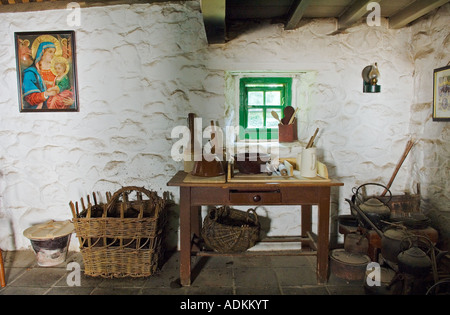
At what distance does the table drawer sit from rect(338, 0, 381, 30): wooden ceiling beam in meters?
1.68

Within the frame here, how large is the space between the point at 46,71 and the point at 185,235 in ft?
7.04

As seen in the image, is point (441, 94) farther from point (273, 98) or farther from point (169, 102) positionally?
point (169, 102)

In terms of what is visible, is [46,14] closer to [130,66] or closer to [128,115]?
[130,66]

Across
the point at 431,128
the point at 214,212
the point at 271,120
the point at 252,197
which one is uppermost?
the point at 271,120

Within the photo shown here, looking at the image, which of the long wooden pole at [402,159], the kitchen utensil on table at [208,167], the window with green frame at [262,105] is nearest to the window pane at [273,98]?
the window with green frame at [262,105]

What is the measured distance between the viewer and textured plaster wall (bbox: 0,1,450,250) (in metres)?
3.14

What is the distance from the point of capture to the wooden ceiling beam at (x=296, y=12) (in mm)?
2573

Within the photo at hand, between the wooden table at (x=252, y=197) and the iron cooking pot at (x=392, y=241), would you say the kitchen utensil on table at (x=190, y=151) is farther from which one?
the iron cooking pot at (x=392, y=241)

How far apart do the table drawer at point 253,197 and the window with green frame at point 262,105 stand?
1.12 meters

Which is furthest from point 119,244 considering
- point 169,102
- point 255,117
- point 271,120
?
point 271,120

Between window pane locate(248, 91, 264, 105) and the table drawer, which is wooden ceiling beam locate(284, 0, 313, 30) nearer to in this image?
window pane locate(248, 91, 264, 105)

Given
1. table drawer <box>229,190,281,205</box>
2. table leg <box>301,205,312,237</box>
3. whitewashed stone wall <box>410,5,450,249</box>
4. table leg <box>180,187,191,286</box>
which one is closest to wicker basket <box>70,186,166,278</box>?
table leg <box>180,187,191,286</box>

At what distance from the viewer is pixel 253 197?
2531mm

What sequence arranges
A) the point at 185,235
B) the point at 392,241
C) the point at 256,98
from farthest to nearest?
1. the point at 256,98
2. the point at 185,235
3. the point at 392,241
